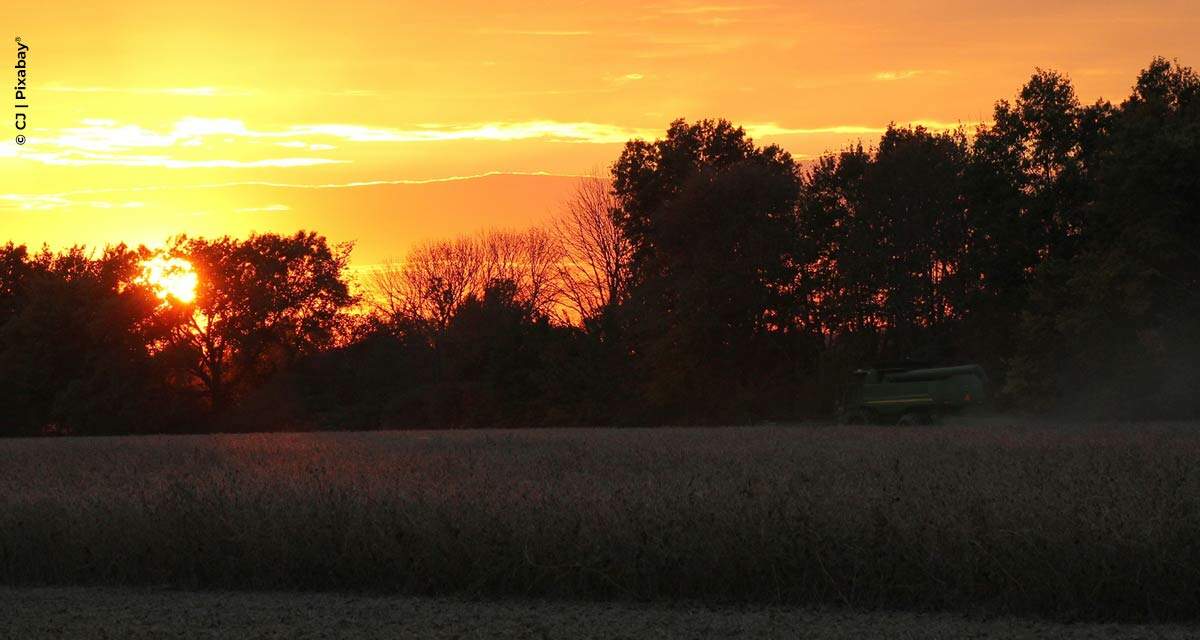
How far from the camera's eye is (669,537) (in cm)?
1230

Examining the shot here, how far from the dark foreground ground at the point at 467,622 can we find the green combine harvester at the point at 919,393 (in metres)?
25.9

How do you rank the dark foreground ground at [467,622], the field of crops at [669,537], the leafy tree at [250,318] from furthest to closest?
the leafy tree at [250,318], the field of crops at [669,537], the dark foreground ground at [467,622]

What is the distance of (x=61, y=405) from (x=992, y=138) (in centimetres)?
4251

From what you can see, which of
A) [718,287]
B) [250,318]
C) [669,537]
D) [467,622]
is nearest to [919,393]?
[718,287]

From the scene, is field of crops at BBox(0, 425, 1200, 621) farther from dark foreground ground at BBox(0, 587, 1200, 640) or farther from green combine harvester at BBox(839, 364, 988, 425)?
green combine harvester at BBox(839, 364, 988, 425)

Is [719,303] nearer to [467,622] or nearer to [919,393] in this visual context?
[919,393]

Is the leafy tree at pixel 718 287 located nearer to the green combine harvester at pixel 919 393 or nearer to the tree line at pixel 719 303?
the tree line at pixel 719 303

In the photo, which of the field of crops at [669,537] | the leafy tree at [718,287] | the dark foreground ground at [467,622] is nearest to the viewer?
the dark foreground ground at [467,622]

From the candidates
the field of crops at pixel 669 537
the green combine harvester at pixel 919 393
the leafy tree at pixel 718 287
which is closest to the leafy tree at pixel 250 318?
the leafy tree at pixel 718 287

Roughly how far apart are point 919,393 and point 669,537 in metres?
25.8

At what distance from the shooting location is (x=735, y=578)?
39.9 ft

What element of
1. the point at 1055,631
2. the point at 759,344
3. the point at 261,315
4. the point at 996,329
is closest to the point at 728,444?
the point at 1055,631

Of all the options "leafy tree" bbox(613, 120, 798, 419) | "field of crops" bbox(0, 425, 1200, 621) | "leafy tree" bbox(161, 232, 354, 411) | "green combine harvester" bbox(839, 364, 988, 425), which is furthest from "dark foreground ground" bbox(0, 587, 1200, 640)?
"leafy tree" bbox(161, 232, 354, 411)

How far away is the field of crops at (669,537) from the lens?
37.2 feet
